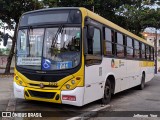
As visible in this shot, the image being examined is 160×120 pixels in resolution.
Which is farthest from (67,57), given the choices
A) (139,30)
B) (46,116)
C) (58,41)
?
(139,30)

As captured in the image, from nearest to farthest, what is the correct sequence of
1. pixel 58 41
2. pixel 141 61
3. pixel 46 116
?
pixel 46 116 → pixel 58 41 → pixel 141 61

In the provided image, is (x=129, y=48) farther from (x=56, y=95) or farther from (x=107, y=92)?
(x=56, y=95)

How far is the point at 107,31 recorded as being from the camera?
35.4ft

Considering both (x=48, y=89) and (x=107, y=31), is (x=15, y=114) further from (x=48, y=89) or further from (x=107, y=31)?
(x=107, y=31)

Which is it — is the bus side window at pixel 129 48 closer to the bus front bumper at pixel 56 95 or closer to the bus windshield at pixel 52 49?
the bus windshield at pixel 52 49

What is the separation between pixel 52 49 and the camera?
8.76 m

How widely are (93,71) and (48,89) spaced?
149cm

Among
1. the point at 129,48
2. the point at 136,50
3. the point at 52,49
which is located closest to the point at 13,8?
the point at 136,50

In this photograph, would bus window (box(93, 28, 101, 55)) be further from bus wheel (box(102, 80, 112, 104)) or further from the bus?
bus wheel (box(102, 80, 112, 104))

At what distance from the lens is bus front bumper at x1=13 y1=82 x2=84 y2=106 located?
333 inches

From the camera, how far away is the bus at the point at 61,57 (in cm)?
856

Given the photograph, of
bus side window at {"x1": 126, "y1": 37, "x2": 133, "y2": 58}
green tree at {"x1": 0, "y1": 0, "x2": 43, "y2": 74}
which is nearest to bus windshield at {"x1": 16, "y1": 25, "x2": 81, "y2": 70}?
bus side window at {"x1": 126, "y1": 37, "x2": 133, "y2": 58}

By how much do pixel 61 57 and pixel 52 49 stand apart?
36cm

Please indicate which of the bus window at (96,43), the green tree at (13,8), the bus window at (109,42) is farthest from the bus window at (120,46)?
the green tree at (13,8)
